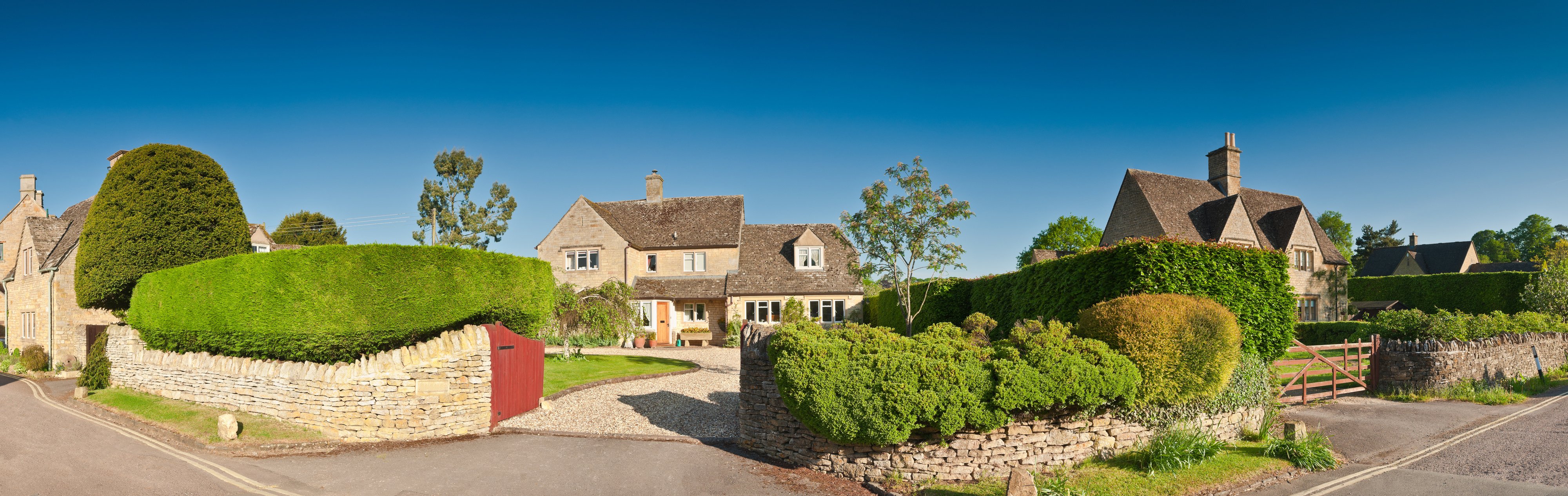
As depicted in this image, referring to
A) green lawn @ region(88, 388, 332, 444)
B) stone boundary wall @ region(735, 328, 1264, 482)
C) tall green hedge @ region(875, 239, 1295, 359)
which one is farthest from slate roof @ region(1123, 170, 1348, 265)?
green lawn @ region(88, 388, 332, 444)

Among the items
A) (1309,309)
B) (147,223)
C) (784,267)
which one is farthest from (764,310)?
(1309,309)

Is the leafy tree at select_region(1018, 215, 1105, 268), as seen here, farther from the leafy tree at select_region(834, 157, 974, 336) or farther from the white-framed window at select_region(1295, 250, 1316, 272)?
the leafy tree at select_region(834, 157, 974, 336)

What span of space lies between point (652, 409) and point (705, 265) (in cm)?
2105

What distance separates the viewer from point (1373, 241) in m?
84.1

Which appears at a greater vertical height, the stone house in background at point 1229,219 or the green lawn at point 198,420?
the stone house in background at point 1229,219

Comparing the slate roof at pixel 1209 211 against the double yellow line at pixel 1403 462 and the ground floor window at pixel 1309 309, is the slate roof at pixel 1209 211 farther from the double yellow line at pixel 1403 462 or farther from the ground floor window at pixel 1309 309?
the double yellow line at pixel 1403 462

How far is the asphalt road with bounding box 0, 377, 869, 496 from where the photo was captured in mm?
9086

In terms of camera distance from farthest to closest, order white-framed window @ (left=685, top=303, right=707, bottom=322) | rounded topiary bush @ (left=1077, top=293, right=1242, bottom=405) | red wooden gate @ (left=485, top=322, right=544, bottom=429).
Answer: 1. white-framed window @ (left=685, top=303, right=707, bottom=322)
2. red wooden gate @ (left=485, top=322, right=544, bottom=429)
3. rounded topiary bush @ (left=1077, top=293, right=1242, bottom=405)

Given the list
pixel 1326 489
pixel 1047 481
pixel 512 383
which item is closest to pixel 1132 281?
pixel 1326 489

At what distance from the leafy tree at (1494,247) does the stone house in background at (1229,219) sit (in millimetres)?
68744

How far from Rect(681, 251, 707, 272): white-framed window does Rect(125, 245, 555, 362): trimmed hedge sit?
20.3 metres

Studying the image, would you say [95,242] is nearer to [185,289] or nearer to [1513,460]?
[185,289]

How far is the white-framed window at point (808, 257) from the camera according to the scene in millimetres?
34875

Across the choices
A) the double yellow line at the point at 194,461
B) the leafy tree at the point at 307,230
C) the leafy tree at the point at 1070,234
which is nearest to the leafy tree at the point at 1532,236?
the leafy tree at the point at 1070,234
